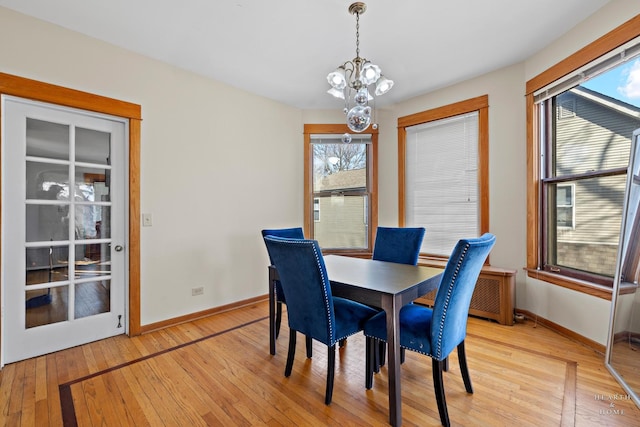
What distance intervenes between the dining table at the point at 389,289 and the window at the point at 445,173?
5.44 ft

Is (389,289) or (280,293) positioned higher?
(389,289)

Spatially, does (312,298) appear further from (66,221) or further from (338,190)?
(338,190)

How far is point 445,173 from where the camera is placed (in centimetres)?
371

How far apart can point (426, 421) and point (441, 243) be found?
2474 mm

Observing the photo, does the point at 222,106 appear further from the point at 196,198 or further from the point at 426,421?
the point at 426,421

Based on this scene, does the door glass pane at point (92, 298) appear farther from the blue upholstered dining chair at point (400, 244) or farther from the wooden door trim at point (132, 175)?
the blue upholstered dining chair at point (400, 244)

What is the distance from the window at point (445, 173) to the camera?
3412 mm

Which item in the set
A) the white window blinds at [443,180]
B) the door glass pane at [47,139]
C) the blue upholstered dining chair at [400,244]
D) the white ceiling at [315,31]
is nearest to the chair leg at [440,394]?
the blue upholstered dining chair at [400,244]

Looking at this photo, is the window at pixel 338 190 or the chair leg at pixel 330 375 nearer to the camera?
the chair leg at pixel 330 375

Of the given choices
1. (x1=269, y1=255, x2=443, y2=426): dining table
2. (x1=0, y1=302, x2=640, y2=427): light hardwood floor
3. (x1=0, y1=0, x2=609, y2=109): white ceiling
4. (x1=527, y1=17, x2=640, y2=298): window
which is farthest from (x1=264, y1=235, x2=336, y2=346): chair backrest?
(x1=527, y1=17, x2=640, y2=298): window

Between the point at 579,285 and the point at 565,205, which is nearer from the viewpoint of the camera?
the point at 579,285

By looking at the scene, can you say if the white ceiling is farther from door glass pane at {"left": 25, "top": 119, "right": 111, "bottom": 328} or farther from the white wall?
door glass pane at {"left": 25, "top": 119, "right": 111, "bottom": 328}

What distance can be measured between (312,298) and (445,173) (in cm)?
275

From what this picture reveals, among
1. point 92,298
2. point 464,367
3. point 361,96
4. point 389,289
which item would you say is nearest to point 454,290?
point 389,289
